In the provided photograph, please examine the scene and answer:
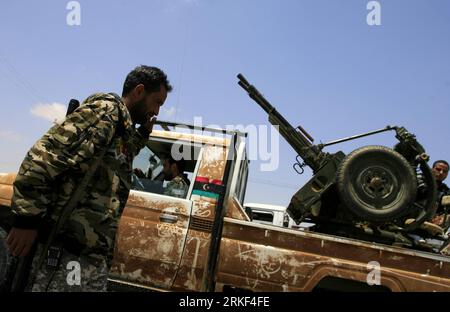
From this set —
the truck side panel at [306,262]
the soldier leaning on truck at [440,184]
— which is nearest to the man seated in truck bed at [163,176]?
the truck side panel at [306,262]

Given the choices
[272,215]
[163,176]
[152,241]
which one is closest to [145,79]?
[152,241]

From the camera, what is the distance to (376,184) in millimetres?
3703

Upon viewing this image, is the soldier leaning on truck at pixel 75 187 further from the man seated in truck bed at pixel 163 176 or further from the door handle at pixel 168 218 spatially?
the man seated in truck bed at pixel 163 176

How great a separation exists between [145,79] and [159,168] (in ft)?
6.24

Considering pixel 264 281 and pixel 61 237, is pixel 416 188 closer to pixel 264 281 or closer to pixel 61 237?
pixel 264 281

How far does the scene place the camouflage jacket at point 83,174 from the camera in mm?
1475

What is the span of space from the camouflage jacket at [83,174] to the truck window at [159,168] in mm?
1478

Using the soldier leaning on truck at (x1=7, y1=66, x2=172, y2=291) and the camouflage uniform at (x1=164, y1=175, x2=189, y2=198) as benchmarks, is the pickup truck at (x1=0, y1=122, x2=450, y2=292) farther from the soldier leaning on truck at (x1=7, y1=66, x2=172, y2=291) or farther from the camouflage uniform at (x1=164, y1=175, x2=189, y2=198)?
the soldier leaning on truck at (x1=7, y1=66, x2=172, y2=291)

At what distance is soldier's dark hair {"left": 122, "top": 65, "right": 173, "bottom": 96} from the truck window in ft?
4.69

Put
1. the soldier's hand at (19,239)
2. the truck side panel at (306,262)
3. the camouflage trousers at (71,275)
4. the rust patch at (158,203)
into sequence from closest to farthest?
the soldier's hand at (19,239) → the camouflage trousers at (71,275) → the truck side panel at (306,262) → the rust patch at (158,203)

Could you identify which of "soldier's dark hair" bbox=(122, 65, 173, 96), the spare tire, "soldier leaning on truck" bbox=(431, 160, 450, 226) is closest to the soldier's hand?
"soldier's dark hair" bbox=(122, 65, 173, 96)

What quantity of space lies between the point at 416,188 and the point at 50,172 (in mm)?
3368

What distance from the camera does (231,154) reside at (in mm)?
2781
